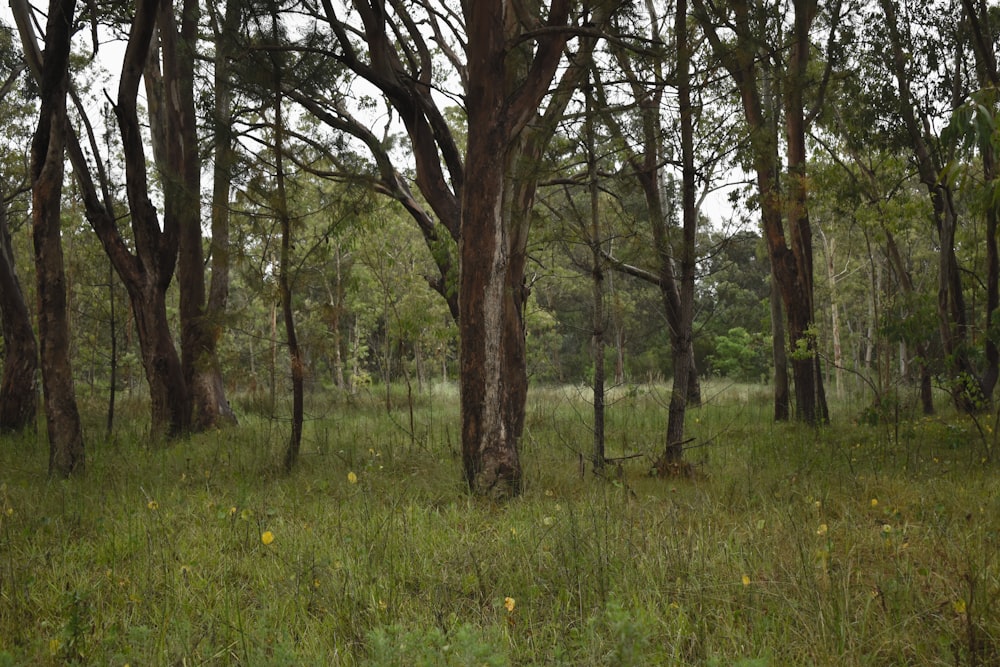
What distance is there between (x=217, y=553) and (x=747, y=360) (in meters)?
31.8

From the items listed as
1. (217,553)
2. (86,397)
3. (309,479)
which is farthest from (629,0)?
(86,397)

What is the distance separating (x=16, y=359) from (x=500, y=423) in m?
8.60

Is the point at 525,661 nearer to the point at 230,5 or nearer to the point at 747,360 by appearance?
the point at 230,5

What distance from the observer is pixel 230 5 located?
661 centimetres

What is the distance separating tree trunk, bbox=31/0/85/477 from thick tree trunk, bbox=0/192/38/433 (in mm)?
4615

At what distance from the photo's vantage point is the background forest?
292 centimetres

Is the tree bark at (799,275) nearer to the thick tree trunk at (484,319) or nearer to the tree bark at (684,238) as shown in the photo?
the tree bark at (684,238)

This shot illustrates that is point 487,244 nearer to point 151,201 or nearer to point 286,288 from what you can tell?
point 286,288

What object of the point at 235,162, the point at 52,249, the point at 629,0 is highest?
the point at 629,0

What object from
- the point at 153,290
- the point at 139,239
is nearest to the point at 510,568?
the point at 153,290

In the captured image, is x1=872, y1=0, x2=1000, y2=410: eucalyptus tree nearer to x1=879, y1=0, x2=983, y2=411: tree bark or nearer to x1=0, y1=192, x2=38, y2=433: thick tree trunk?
x1=879, y1=0, x2=983, y2=411: tree bark

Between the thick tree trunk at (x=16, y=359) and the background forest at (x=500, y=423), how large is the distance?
1.7 inches

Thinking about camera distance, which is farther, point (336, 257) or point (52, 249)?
point (336, 257)

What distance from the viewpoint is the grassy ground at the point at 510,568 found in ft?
8.75
